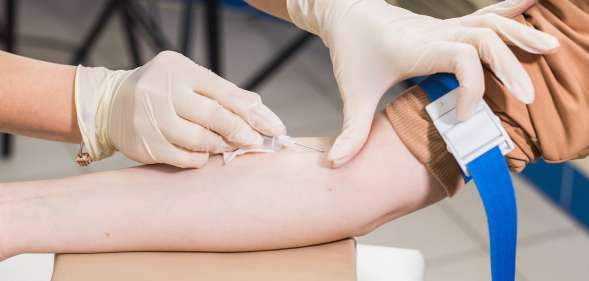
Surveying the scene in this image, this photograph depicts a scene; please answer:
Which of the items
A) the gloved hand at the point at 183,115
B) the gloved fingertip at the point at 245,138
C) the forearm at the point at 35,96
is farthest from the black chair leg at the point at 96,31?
the gloved fingertip at the point at 245,138

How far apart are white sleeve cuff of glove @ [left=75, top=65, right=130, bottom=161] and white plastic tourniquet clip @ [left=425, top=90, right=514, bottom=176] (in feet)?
1.79

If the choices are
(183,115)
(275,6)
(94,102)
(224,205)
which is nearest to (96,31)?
(275,6)

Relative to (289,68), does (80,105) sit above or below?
above

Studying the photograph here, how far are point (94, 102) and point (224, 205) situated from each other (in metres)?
0.33

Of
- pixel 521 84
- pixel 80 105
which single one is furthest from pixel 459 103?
pixel 80 105

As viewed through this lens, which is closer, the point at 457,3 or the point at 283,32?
the point at 457,3

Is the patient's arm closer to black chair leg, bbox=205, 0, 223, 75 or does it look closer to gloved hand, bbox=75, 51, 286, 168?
gloved hand, bbox=75, 51, 286, 168

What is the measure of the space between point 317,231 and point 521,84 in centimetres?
35

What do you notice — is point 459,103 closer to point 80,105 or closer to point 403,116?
point 403,116

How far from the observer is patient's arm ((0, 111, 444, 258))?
1045mm

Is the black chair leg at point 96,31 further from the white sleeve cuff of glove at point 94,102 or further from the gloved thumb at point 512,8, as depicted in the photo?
the gloved thumb at point 512,8

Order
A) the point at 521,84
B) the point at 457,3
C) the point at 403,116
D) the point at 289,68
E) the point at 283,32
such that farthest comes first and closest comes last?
the point at 283,32, the point at 289,68, the point at 457,3, the point at 403,116, the point at 521,84

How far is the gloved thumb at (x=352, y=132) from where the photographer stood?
1065 mm

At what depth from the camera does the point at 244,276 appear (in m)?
0.99
